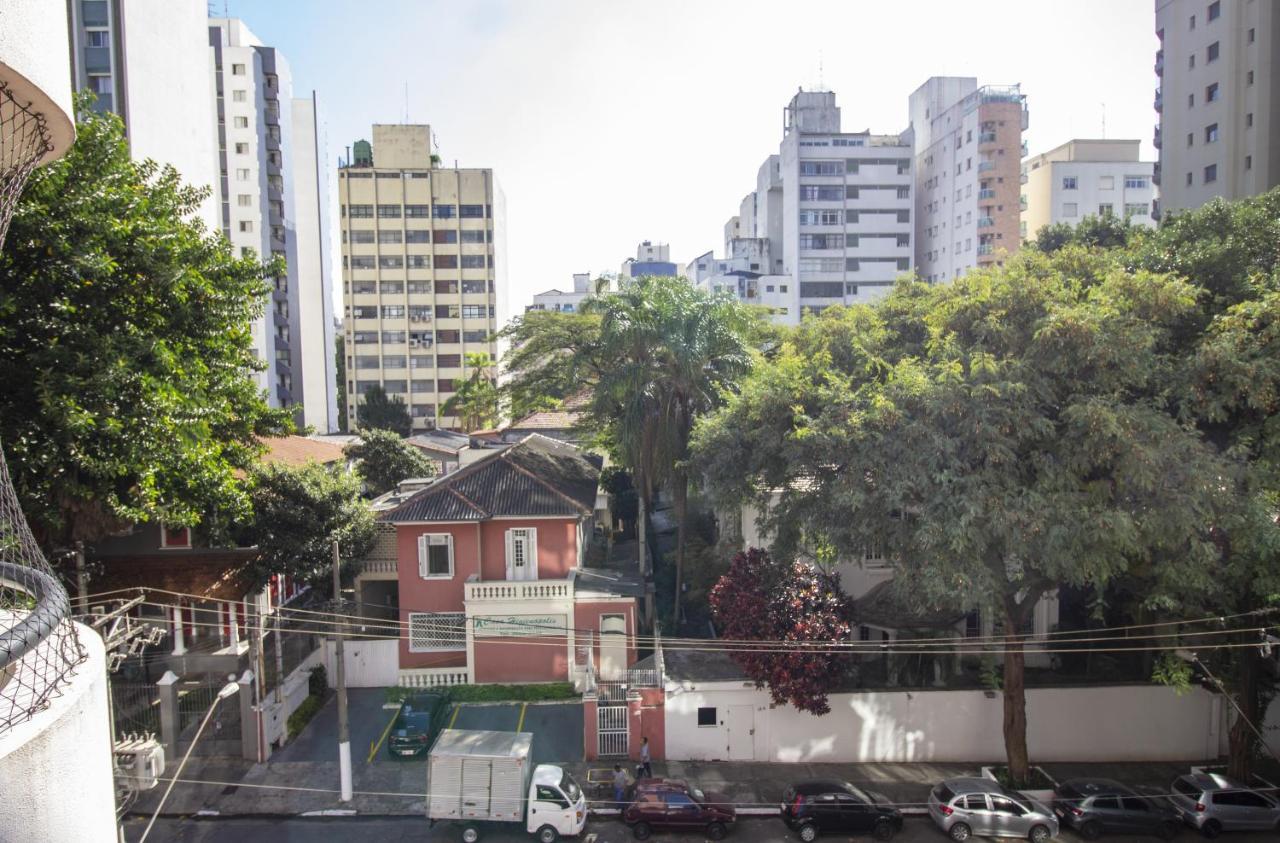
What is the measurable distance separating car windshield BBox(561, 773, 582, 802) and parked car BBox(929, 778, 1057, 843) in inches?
291

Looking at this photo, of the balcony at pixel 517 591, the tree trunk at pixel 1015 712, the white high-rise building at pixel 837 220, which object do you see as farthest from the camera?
the white high-rise building at pixel 837 220

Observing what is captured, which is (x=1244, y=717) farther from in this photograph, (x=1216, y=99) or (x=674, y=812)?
(x=1216, y=99)

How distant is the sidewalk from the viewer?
643 inches

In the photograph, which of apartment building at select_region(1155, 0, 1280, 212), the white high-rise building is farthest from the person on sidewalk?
the white high-rise building

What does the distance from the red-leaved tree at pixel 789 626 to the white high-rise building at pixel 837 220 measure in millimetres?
48609

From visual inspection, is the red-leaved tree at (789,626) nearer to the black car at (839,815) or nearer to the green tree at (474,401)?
the black car at (839,815)

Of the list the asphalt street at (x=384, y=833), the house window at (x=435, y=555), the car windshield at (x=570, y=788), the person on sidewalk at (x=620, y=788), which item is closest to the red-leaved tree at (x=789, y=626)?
the asphalt street at (x=384, y=833)

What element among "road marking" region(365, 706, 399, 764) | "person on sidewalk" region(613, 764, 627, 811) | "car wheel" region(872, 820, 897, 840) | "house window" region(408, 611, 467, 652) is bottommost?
"car wheel" region(872, 820, 897, 840)

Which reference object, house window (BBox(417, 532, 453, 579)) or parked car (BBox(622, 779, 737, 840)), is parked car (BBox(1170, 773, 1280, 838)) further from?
house window (BBox(417, 532, 453, 579))

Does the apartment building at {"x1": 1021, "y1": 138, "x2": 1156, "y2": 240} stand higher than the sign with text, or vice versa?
the apartment building at {"x1": 1021, "y1": 138, "x2": 1156, "y2": 240}

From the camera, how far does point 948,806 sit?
50.8 feet

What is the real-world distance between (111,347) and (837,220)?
59.3m

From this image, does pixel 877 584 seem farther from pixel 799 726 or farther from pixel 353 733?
pixel 353 733

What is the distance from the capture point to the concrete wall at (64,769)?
4.74 metres
